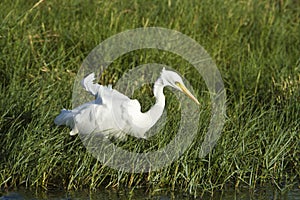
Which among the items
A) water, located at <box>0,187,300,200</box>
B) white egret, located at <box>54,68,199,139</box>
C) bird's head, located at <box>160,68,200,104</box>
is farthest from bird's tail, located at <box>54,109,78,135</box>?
bird's head, located at <box>160,68,200,104</box>

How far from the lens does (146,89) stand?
6.41 metres

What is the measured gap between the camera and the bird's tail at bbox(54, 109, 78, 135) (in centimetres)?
530

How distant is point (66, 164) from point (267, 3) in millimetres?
3692

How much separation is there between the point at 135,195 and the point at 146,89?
146 centimetres

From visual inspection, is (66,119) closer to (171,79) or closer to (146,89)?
(171,79)

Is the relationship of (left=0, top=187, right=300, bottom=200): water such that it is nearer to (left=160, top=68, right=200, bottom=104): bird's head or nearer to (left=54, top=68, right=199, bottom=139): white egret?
(left=54, top=68, right=199, bottom=139): white egret

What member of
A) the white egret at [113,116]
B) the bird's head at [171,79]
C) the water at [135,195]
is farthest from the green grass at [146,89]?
the bird's head at [171,79]

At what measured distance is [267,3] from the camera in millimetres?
8109

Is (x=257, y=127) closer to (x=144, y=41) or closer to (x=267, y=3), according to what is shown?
(x=144, y=41)

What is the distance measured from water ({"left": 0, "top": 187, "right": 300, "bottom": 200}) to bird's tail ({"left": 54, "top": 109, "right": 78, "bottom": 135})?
455mm

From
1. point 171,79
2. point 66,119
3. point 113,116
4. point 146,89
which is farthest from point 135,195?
point 146,89

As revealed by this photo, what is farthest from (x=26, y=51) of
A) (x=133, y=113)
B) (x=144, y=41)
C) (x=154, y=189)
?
(x=154, y=189)

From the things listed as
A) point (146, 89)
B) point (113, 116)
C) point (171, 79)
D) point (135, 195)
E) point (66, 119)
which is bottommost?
point (135, 195)

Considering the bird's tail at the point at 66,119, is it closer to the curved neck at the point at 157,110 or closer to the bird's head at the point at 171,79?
the curved neck at the point at 157,110
